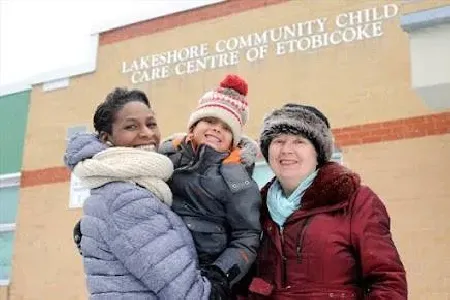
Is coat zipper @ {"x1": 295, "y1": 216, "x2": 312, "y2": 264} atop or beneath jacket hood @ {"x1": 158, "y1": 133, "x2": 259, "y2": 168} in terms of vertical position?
beneath

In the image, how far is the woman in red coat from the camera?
2232 millimetres

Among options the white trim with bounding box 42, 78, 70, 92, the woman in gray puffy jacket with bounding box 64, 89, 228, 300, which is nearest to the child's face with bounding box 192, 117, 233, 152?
the woman in gray puffy jacket with bounding box 64, 89, 228, 300

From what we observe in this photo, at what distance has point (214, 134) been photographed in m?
2.68

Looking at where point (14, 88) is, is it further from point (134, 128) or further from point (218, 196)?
point (218, 196)

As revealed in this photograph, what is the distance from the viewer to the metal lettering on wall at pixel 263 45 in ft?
24.3

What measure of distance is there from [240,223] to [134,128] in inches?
24.3

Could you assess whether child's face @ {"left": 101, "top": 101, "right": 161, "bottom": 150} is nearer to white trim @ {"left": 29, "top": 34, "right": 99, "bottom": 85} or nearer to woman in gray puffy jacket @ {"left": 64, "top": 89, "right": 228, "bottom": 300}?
woman in gray puffy jacket @ {"left": 64, "top": 89, "right": 228, "bottom": 300}

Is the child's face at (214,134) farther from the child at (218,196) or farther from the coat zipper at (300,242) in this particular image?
the coat zipper at (300,242)

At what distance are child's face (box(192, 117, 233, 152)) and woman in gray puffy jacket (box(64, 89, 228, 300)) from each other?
0.96ft

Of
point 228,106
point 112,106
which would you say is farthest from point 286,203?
point 112,106

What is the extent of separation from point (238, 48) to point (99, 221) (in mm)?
6392

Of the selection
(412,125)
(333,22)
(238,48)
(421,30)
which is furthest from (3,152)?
(421,30)

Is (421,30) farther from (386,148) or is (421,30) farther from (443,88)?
(386,148)

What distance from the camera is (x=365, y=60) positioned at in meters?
7.27
